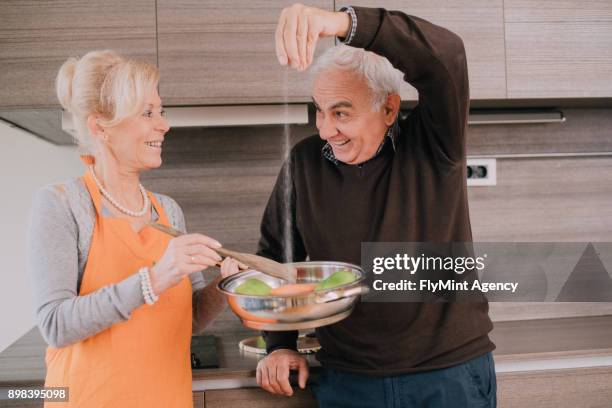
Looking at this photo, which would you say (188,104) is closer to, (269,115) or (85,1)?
(269,115)

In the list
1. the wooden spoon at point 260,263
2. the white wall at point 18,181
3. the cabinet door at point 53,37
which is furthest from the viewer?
the white wall at point 18,181

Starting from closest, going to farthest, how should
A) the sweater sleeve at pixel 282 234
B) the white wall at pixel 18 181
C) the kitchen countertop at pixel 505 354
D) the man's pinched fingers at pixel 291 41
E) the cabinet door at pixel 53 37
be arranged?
the man's pinched fingers at pixel 291 41
the sweater sleeve at pixel 282 234
the kitchen countertop at pixel 505 354
the cabinet door at pixel 53 37
the white wall at pixel 18 181

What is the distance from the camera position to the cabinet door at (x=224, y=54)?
50.2 inches

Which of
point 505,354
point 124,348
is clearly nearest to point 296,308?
point 124,348

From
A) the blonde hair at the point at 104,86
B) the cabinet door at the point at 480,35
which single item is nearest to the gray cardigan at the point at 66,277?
the blonde hair at the point at 104,86

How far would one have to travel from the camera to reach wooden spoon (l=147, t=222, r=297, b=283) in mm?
723

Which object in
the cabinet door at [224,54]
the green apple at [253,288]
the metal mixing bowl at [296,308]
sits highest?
the cabinet door at [224,54]

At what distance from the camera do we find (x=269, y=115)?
1.29m

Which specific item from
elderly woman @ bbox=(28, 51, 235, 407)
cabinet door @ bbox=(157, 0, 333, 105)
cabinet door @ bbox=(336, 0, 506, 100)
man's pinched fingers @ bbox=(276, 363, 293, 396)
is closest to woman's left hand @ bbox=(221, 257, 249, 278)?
elderly woman @ bbox=(28, 51, 235, 407)

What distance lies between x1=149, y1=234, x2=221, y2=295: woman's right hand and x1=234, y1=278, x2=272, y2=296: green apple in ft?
0.16

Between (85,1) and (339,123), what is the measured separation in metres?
0.70

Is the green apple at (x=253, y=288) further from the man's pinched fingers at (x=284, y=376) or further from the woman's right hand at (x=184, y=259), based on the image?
the man's pinched fingers at (x=284, y=376)

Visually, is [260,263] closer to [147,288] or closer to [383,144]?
[147,288]

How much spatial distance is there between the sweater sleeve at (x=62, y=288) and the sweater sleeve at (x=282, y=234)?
28cm
